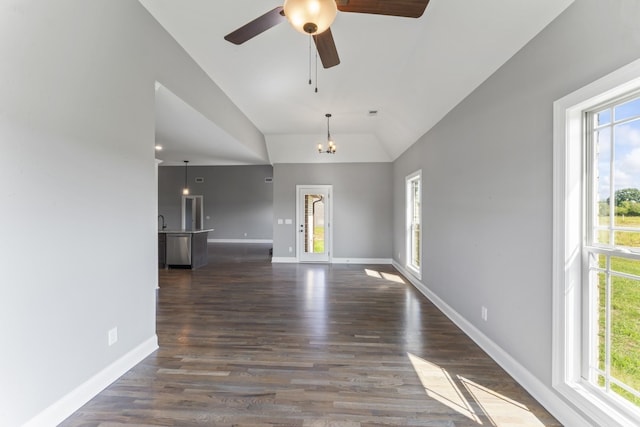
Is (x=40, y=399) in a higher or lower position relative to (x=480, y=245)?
lower

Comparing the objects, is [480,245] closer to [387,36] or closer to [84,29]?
[387,36]

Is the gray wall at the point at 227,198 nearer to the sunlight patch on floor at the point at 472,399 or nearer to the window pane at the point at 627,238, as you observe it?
the sunlight patch on floor at the point at 472,399

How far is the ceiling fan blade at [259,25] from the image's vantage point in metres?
1.83

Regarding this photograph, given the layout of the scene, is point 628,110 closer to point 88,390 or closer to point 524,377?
point 524,377

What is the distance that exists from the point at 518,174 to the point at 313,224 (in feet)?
18.0

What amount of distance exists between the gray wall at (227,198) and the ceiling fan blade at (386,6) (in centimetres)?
1092

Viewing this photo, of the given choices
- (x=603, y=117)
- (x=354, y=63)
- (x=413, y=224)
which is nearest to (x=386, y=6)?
(x=603, y=117)

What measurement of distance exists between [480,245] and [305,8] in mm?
2567

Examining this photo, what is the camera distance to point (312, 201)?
291 inches

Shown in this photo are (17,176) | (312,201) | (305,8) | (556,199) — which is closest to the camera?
(305,8)

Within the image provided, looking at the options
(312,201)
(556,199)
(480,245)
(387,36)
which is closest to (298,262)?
(312,201)

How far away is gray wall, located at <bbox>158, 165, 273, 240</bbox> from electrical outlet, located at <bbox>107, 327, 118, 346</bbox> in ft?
34.1

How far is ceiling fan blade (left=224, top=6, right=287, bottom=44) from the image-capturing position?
1.83 meters

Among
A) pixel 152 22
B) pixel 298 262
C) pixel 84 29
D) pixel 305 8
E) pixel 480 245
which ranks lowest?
pixel 298 262
